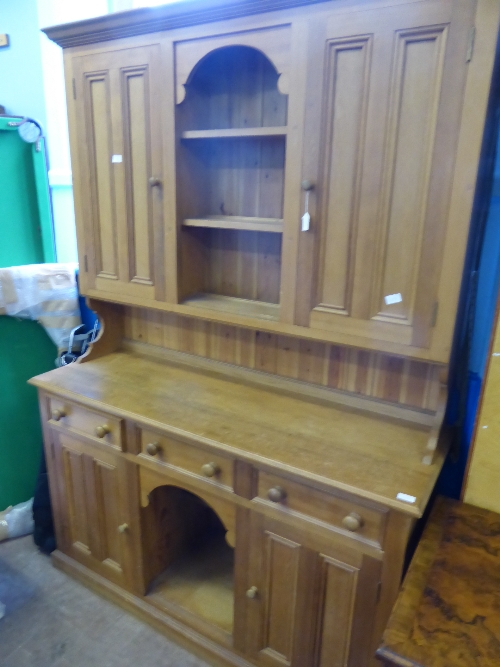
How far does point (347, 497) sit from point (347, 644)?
472 millimetres

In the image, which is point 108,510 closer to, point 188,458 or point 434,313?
point 188,458

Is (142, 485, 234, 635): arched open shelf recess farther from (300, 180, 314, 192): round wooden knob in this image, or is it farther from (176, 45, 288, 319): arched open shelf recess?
(300, 180, 314, 192): round wooden knob

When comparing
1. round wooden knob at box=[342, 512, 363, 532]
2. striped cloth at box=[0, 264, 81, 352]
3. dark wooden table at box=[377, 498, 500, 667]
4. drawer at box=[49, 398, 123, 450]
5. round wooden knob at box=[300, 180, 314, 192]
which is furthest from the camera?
striped cloth at box=[0, 264, 81, 352]

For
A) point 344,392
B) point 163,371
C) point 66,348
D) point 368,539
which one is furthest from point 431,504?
point 66,348

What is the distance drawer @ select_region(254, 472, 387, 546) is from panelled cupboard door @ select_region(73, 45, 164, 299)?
788mm

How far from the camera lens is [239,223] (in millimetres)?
1509

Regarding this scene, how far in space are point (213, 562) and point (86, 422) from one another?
2.72 feet

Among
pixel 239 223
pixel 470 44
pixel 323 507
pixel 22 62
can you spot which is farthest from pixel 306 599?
pixel 22 62

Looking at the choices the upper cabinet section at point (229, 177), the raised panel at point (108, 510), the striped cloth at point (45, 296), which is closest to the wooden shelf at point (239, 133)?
the upper cabinet section at point (229, 177)

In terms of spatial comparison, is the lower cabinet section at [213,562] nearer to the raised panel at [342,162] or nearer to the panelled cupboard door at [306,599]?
the panelled cupboard door at [306,599]

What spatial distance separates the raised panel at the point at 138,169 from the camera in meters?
1.55

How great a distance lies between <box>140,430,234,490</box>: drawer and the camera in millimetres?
1423

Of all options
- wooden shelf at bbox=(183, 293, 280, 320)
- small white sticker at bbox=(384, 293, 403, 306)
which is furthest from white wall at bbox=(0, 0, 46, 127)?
small white sticker at bbox=(384, 293, 403, 306)

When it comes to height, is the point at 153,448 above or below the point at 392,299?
below
